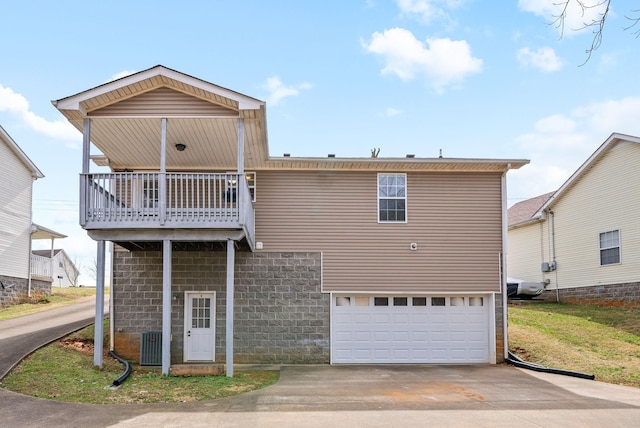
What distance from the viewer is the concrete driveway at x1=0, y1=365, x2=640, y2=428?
28.8ft

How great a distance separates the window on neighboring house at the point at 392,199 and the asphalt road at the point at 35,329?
9172 mm

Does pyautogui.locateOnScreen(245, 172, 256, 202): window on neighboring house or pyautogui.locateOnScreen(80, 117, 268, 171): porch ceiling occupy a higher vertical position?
pyautogui.locateOnScreen(80, 117, 268, 171): porch ceiling

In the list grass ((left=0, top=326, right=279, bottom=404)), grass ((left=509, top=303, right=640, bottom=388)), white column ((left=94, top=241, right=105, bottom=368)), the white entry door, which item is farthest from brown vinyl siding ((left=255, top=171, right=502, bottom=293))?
→ white column ((left=94, top=241, right=105, bottom=368))

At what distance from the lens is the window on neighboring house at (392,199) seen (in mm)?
16094

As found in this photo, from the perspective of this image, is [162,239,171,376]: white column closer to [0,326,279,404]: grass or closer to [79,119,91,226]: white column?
[0,326,279,404]: grass

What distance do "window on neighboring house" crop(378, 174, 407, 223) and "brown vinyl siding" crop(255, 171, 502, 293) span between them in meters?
0.15

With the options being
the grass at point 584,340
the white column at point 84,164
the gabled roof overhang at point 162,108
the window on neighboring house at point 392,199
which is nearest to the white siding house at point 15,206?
the gabled roof overhang at point 162,108

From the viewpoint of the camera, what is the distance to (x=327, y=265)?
15.7 metres

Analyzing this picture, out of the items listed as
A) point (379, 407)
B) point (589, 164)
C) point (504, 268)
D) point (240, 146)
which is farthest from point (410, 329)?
point (589, 164)

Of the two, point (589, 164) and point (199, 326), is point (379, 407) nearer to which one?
point (199, 326)

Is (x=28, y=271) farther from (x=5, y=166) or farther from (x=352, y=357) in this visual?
(x=352, y=357)

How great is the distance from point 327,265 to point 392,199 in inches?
103

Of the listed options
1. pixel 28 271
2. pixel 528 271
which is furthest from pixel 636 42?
pixel 28 271

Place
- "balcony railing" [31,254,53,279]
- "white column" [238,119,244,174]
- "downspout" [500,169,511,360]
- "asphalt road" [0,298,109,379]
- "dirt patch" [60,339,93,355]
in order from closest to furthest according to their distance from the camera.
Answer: "asphalt road" [0,298,109,379]
"white column" [238,119,244,174]
"dirt patch" [60,339,93,355]
"downspout" [500,169,511,360]
"balcony railing" [31,254,53,279]
